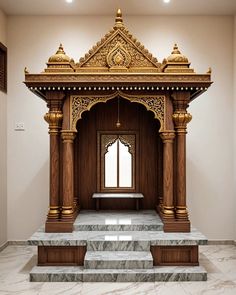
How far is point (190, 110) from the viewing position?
6660 millimetres

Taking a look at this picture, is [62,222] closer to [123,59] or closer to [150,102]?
[150,102]

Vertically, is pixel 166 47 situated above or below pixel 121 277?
above

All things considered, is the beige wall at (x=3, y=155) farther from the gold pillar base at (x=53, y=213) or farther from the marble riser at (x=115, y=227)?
the marble riser at (x=115, y=227)

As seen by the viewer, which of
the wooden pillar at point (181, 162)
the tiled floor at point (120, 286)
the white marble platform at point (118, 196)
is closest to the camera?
the tiled floor at point (120, 286)

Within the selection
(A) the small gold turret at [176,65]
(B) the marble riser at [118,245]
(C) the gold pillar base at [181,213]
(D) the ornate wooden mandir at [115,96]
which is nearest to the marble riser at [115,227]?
(D) the ornate wooden mandir at [115,96]

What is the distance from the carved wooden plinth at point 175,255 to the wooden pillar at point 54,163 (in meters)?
1.30

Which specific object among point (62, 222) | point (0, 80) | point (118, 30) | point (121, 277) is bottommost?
point (121, 277)

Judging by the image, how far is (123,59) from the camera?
5328mm

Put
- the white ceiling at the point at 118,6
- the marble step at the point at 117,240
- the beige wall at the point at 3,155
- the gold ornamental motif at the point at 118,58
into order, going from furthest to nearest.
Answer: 1. the beige wall at the point at 3,155
2. the white ceiling at the point at 118,6
3. the gold ornamental motif at the point at 118,58
4. the marble step at the point at 117,240

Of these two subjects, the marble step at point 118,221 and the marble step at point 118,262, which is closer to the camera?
the marble step at point 118,262

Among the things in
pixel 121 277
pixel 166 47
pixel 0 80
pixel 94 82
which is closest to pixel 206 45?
pixel 166 47

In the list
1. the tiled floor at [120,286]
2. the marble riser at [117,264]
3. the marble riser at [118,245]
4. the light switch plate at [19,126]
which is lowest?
the tiled floor at [120,286]

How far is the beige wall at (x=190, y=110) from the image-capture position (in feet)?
21.7

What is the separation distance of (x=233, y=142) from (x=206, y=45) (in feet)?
5.25
